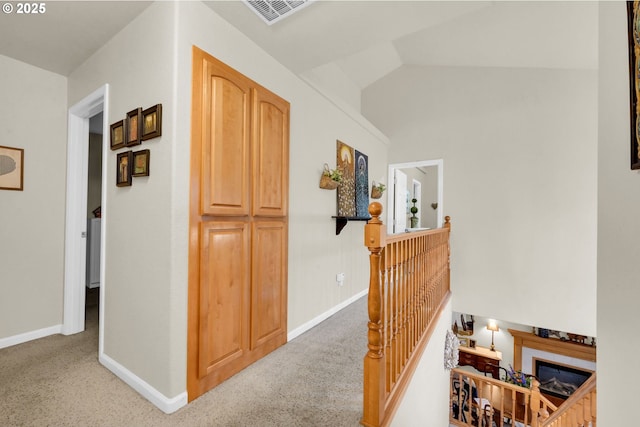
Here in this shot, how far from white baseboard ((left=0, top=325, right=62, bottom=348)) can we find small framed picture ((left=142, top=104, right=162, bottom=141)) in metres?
2.16

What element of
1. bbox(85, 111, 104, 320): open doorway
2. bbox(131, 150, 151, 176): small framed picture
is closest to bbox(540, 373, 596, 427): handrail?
bbox(131, 150, 151, 176): small framed picture

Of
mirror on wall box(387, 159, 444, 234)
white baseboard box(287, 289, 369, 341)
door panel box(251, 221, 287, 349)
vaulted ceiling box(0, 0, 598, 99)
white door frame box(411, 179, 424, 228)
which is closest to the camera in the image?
vaulted ceiling box(0, 0, 598, 99)

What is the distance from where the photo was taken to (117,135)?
1.96 m

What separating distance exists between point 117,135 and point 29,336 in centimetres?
199

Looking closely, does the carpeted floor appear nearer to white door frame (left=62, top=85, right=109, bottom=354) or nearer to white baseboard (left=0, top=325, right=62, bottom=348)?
white baseboard (left=0, top=325, right=62, bottom=348)

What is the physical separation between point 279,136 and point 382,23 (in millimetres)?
1117

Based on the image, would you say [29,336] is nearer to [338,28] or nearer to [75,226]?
[75,226]

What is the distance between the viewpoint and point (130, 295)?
1849 mm

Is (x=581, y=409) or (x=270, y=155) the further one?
(x=581, y=409)

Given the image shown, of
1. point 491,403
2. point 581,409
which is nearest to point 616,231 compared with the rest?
point 581,409

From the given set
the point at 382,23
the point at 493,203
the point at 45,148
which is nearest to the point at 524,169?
the point at 493,203

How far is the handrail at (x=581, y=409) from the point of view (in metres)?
2.39

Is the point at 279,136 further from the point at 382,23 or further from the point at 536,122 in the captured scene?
the point at 536,122

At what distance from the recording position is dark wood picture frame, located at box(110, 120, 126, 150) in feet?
6.26
